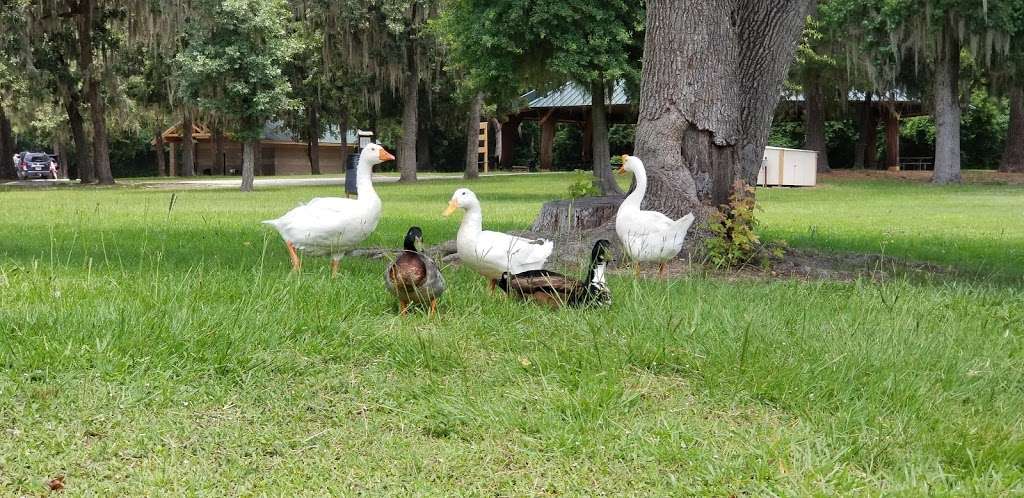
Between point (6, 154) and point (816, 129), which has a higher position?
point (816, 129)

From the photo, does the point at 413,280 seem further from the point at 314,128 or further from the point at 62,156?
the point at 62,156

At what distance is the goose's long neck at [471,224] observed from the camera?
5352 millimetres

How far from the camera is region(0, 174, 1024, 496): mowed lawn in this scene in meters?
3.08

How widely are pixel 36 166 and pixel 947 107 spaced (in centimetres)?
4331

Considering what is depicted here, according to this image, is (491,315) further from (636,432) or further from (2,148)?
(2,148)

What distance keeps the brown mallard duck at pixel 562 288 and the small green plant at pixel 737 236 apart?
2.16 meters

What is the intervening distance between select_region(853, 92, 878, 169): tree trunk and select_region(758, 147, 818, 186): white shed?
419 inches

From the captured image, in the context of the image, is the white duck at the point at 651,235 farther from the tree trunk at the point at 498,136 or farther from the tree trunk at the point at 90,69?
the tree trunk at the point at 498,136

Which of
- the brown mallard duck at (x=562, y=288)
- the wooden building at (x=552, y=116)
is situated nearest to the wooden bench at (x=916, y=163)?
the wooden building at (x=552, y=116)

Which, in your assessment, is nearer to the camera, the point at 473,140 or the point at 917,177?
the point at 917,177

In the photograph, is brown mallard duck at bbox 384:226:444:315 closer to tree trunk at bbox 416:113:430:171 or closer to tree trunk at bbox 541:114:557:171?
tree trunk at bbox 541:114:557:171

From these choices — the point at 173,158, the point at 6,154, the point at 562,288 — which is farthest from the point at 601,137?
the point at 173,158

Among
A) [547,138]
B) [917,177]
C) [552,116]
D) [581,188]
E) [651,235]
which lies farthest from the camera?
[547,138]

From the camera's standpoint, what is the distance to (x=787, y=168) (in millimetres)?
28188
